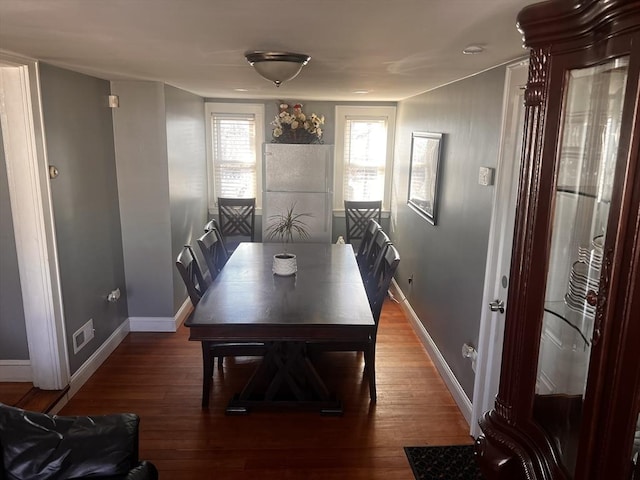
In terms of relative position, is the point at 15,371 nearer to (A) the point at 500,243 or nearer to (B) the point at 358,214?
(A) the point at 500,243

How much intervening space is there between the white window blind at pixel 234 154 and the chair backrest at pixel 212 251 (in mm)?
1872

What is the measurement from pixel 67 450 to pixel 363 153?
488 centimetres

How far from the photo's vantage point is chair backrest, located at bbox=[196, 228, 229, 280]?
3.80 metres

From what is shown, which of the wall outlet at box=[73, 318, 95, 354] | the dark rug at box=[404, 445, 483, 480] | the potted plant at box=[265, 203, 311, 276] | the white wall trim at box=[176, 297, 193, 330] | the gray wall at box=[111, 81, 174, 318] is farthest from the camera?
the potted plant at box=[265, 203, 311, 276]

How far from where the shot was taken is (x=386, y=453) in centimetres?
276

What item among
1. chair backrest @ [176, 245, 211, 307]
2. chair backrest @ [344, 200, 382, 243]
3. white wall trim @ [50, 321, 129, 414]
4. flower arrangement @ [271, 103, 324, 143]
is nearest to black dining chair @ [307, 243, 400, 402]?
chair backrest @ [176, 245, 211, 307]

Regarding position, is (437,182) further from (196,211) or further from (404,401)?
(196,211)

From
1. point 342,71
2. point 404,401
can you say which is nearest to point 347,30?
point 342,71

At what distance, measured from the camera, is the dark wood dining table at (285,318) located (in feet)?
8.61

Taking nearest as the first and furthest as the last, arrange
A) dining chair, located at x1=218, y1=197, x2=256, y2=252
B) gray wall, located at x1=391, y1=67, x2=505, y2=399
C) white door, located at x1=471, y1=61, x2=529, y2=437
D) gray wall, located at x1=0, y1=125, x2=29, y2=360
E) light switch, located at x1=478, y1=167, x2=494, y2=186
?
1. white door, located at x1=471, y1=61, x2=529, y2=437
2. light switch, located at x1=478, y1=167, x2=494, y2=186
3. gray wall, located at x1=391, y1=67, x2=505, y2=399
4. gray wall, located at x1=0, y1=125, x2=29, y2=360
5. dining chair, located at x1=218, y1=197, x2=256, y2=252

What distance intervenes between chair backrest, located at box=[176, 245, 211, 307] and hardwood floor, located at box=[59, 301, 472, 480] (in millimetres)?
714

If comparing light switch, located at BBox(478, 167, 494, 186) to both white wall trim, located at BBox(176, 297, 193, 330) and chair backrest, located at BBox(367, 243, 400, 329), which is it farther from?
white wall trim, located at BBox(176, 297, 193, 330)

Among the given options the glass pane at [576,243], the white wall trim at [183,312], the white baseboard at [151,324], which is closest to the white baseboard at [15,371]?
the white baseboard at [151,324]

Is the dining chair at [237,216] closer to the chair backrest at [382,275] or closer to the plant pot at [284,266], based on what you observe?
the plant pot at [284,266]
